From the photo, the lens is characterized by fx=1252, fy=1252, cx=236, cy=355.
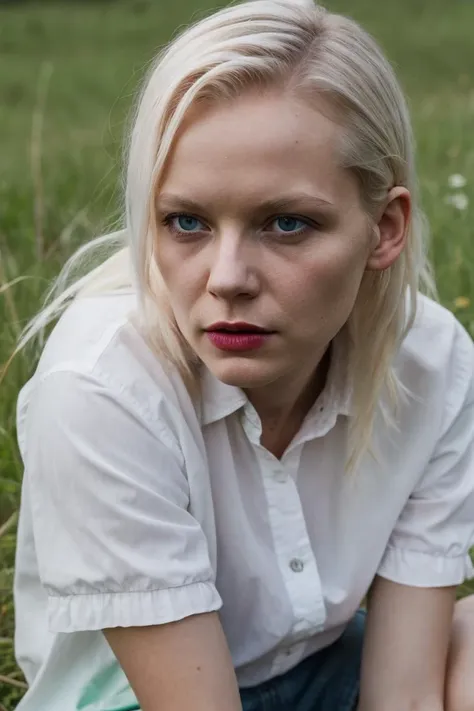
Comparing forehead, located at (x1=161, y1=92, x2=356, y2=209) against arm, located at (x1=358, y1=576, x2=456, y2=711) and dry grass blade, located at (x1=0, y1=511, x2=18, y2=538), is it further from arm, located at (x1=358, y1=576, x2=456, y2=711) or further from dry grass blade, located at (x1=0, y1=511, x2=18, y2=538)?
dry grass blade, located at (x1=0, y1=511, x2=18, y2=538)

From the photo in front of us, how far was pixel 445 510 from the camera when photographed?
209cm

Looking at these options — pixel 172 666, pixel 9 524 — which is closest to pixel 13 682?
pixel 9 524

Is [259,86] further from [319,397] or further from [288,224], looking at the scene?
[319,397]

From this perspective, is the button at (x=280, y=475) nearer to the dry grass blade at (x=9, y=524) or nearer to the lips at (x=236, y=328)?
the lips at (x=236, y=328)

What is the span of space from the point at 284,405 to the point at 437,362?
0.29m

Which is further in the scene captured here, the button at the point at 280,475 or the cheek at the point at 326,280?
the button at the point at 280,475

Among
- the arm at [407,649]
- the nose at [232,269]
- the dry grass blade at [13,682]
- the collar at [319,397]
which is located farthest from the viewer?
the dry grass blade at [13,682]

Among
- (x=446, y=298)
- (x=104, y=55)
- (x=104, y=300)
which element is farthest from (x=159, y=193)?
(x=104, y=55)

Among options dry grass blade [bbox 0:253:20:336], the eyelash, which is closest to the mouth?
the eyelash

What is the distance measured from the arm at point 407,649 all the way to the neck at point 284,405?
12.5 inches

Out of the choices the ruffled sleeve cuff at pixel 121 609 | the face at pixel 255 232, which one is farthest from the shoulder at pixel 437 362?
the ruffled sleeve cuff at pixel 121 609

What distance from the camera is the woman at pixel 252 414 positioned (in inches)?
65.2

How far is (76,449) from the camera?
1654mm

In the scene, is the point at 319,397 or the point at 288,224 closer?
the point at 288,224
